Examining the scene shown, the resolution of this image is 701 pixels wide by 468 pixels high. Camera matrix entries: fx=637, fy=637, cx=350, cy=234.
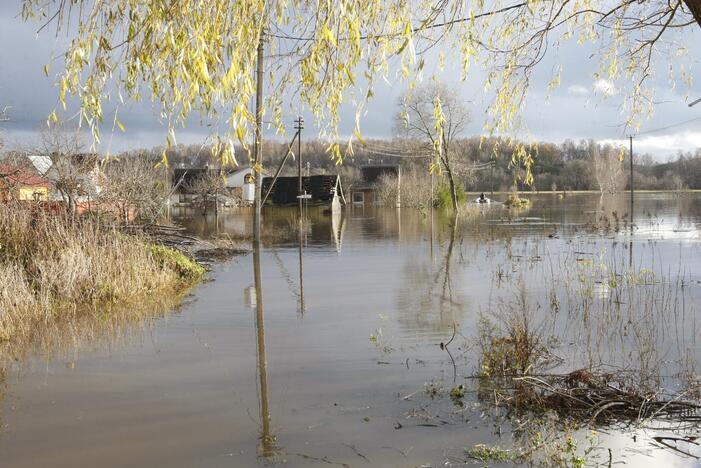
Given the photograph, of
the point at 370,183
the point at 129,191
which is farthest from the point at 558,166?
the point at 129,191

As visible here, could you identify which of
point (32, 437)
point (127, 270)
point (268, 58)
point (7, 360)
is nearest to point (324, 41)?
point (268, 58)

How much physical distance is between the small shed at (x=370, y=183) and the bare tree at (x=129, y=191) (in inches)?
1654

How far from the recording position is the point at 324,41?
5035mm

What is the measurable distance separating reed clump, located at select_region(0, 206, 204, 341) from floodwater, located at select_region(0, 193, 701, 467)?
1.18 metres

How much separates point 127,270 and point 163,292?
93 cm

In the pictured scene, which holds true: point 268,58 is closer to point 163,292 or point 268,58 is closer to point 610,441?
point 610,441

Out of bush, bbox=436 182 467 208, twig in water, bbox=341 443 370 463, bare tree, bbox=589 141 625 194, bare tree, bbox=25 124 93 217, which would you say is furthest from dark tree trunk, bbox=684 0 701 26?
bare tree, bbox=589 141 625 194

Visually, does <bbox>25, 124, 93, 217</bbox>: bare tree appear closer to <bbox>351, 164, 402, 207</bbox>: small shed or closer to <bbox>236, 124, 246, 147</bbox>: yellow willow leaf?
<bbox>236, 124, 246, 147</bbox>: yellow willow leaf

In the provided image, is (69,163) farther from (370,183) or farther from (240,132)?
(370,183)

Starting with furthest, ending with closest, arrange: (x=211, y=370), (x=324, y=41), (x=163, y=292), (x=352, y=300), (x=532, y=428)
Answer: (x=163, y=292) < (x=352, y=300) < (x=211, y=370) < (x=532, y=428) < (x=324, y=41)

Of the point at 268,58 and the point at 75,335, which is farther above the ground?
the point at 268,58

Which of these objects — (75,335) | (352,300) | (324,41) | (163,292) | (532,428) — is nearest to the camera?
(324,41)

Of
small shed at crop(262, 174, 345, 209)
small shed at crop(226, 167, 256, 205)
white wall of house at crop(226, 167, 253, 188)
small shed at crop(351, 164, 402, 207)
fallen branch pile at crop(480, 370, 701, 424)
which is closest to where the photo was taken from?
fallen branch pile at crop(480, 370, 701, 424)

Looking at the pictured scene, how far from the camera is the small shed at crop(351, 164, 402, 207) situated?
79312mm
